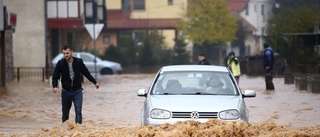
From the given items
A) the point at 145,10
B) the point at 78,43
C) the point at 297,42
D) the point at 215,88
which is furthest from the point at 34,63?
the point at 145,10

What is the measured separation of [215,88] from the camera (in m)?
15.8

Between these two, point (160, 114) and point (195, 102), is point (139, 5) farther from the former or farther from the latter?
point (160, 114)

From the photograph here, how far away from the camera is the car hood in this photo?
14266 millimetres

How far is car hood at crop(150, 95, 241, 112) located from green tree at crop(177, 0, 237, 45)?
6211cm

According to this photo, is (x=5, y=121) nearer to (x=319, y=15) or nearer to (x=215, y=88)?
(x=215, y=88)

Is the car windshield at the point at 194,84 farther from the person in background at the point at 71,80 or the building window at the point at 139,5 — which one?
the building window at the point at 139,5

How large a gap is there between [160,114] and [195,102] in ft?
2.13

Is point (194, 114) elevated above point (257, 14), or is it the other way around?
point (194, 114)

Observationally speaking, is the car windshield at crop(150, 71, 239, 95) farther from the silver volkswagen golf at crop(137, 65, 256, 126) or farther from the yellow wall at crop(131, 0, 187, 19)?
the yellow wall at crop(131, 0, 187, 19)

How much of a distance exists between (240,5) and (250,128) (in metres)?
88.7

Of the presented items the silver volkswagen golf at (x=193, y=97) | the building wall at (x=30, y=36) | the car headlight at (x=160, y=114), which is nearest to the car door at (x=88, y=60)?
the building wall at (x=30, y=36)

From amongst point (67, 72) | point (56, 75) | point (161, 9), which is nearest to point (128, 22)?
point (161, 9)

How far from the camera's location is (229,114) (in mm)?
14289

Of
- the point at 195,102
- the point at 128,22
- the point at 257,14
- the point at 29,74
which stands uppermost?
the point at 195,102
